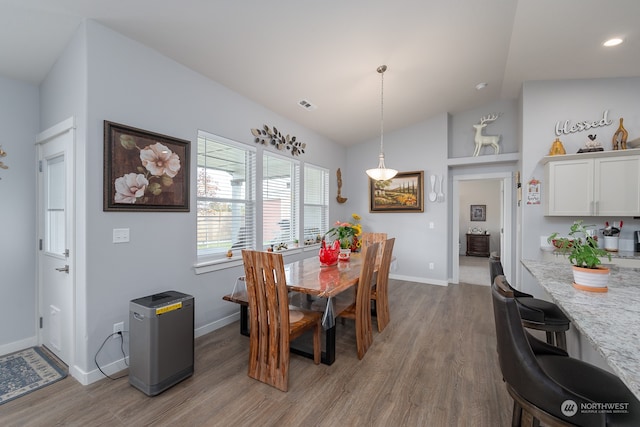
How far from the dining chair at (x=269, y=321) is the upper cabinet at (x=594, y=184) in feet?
11.9

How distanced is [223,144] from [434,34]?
2.61 metres

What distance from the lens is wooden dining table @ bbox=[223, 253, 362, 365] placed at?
7.34ft

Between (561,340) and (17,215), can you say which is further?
(17,215)

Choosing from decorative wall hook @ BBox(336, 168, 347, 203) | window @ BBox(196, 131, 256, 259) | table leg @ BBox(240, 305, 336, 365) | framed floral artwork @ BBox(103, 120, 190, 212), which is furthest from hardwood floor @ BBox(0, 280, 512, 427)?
decorative wall hook @ BBox(336, 168, 347, 203)

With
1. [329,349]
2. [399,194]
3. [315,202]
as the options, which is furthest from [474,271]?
[329,349]

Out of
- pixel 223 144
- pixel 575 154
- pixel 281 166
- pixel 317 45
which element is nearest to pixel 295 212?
pixel 281 166

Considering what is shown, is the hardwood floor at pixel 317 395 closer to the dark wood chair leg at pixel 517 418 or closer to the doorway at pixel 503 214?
the dark wood chair leg at pixel 517 418

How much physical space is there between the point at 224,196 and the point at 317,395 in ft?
7.73

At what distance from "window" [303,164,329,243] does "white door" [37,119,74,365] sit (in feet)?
10.4

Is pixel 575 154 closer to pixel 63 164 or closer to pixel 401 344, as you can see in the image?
pixel 401 344

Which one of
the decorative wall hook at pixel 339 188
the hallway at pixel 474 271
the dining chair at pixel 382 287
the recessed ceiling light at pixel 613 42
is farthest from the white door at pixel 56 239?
the hallway at pixel 474 271

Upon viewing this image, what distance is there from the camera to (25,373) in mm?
2295

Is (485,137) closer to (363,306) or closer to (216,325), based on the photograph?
(363,306)

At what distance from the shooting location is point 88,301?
2172mm
